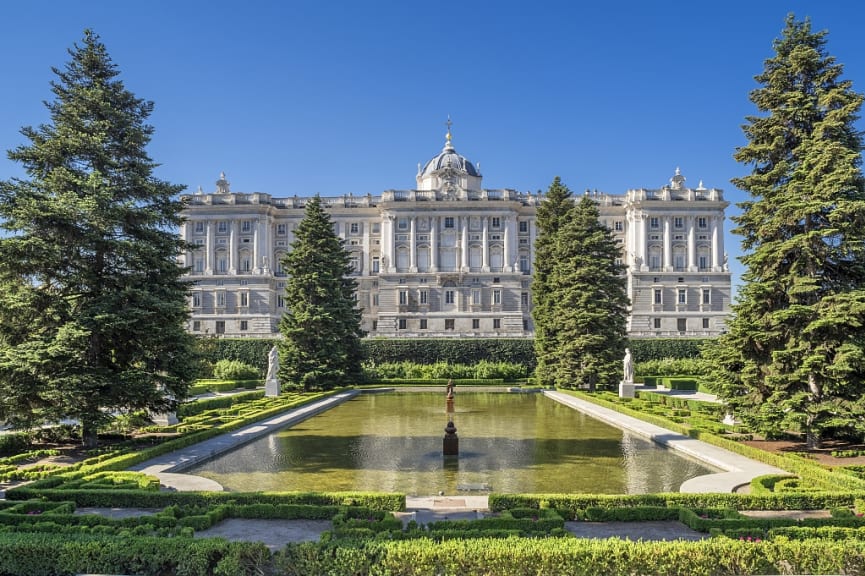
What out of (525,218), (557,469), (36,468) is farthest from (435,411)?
(525,218)

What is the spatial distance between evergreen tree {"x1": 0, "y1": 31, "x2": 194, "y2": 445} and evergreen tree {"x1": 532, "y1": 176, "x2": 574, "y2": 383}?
27.3 m

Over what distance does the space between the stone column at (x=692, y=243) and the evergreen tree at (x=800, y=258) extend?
59834 mm

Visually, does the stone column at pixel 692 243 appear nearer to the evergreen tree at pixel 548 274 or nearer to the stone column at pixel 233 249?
the evergreen tree at pixel 548 274

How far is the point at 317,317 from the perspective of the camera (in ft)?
121

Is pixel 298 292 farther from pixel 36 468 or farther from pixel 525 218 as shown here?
pixel 525 218

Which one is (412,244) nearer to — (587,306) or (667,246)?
(667,246)

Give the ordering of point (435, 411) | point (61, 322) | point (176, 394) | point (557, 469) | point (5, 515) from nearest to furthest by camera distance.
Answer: point (5, 515)
point (557, 469)
point (61, 322)
point (176, 394)
point (435, 411)

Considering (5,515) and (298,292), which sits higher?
(298,292)

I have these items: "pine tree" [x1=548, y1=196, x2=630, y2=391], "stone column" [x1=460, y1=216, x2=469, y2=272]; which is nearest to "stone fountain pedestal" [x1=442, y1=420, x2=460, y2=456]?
"pine tree" [x1=548, y1=196, x2=630, y2=391]

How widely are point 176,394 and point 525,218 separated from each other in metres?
62.5

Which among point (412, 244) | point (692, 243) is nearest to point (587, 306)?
point (412, 244)

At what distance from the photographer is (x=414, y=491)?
511 inches

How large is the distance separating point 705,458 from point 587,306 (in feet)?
70.9

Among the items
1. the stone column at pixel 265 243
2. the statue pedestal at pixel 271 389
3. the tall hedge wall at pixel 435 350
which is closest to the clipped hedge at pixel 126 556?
the statue pedestal at pixel 271 389
